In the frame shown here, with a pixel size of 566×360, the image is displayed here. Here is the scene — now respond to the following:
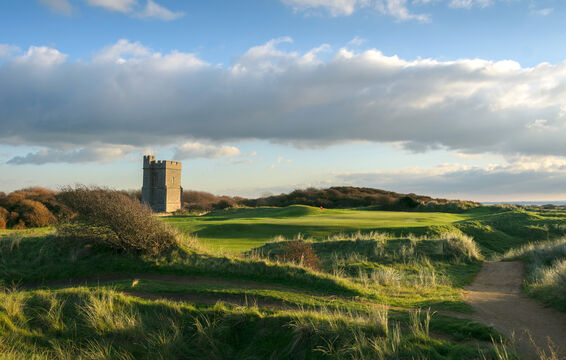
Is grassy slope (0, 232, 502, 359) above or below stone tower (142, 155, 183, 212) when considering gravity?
below

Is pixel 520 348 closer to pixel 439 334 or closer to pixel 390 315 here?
pixel 439 334

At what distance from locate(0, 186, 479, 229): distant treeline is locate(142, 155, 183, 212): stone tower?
7351 millimetres

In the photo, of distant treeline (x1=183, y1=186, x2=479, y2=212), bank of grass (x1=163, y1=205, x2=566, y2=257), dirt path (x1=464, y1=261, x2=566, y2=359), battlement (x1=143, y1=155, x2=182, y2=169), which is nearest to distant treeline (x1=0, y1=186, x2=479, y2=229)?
distant treeline (x1=183, y1=186, x2=479, y2=212)

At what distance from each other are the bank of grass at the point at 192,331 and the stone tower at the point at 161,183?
5650 centimetres

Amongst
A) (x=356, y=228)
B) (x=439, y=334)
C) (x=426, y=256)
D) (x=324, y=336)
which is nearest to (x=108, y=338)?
(x=324, y=336)

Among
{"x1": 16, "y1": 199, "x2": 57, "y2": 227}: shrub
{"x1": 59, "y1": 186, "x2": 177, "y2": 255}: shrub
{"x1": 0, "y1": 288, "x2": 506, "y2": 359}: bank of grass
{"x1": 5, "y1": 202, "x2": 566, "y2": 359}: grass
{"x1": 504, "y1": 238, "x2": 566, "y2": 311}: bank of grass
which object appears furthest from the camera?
{"x1": 16, "y1": 199, "x2": 57, "y2": 227}: shrub

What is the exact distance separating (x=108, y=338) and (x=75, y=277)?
17.5ft

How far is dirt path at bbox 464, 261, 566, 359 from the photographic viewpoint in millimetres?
6796

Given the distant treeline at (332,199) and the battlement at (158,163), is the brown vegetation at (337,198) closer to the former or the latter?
the distant treeline at (332,199)

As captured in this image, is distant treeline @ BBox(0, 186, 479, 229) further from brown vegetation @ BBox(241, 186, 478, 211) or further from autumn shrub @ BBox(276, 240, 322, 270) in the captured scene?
autumn shrub @ BBox(276, 240, 322, 270)

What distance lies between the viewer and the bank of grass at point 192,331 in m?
6.66

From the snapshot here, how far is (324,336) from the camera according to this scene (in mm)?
7090

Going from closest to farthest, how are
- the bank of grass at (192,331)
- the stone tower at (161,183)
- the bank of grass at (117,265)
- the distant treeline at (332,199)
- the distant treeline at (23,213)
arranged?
the bank of grass at (192,331)
the bank of grass at (117,265)
the distant treeline at (23,213)
the distant treeline at (332,199)
the stone tower at (161,183)

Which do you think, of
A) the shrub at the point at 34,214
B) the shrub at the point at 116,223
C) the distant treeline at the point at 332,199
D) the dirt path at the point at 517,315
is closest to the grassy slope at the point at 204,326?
the dirt path at the point at 517,315
